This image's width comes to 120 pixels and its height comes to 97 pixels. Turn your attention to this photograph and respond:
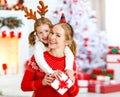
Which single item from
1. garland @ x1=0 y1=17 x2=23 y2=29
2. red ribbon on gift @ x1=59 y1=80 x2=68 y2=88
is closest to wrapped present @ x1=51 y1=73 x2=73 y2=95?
red ribbon on gift @ x1=59 y1=80 x2=68 y2=88

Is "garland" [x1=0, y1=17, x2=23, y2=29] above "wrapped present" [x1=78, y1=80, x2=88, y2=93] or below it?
above

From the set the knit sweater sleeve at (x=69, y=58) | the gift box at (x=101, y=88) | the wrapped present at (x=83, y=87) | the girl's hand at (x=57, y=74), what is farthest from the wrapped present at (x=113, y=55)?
the girl's hand at (x=57, y=74)

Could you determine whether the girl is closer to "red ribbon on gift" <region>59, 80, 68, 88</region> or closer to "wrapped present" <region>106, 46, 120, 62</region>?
"red ribbon on gift" <region>59, 80, 68, 88</region>

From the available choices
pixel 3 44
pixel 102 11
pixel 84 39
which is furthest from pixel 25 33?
pixel 102 11

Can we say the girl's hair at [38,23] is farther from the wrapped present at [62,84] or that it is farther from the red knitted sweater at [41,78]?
the wrapped present at [62,84]

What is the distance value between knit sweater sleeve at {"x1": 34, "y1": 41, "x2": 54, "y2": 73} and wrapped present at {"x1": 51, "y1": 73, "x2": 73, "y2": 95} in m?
0.07

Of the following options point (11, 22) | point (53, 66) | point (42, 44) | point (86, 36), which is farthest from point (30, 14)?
point (86, 36)

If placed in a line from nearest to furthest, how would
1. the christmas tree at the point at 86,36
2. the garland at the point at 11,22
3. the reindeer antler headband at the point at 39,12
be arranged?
the reindeer antler headband at the point at 39,12
the garland at the point at 11,22
the christmas tree at the point at 86,36

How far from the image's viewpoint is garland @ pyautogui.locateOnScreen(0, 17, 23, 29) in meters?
5.77

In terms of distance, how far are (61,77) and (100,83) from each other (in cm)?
365

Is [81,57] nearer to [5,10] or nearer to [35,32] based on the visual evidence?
[5,10]

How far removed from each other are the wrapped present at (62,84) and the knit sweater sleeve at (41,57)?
0.07 metres

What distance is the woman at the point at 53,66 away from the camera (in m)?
2.01

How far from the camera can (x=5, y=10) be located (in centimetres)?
579
